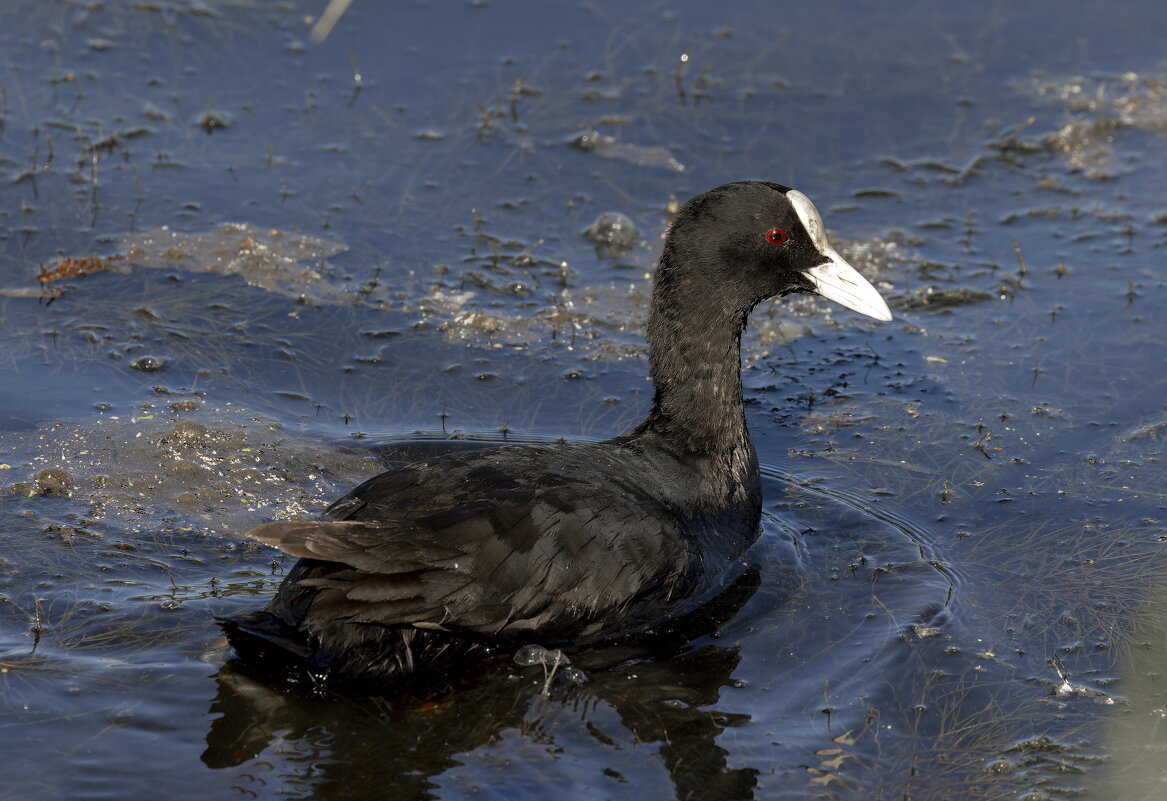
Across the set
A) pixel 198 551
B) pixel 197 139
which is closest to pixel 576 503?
pixel 198 551

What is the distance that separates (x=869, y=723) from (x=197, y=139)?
5.29 meters

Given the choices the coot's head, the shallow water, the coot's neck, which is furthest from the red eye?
the shallow water

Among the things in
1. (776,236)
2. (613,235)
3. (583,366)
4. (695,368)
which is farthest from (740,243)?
(613,235)

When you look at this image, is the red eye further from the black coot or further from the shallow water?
the shallow water

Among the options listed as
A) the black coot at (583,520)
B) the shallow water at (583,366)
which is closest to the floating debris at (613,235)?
the shallow water at (583,366)

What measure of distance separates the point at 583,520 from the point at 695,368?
104 cm

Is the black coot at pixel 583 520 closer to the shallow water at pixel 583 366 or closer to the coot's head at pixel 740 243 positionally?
the coot's head at pixel 740 243

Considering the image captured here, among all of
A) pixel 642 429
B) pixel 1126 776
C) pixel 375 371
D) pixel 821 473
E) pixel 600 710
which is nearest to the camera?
pixel 1126 776

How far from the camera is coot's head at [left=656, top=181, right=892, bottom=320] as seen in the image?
17.2ft

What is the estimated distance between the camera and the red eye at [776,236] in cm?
526

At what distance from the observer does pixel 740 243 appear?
524 cm

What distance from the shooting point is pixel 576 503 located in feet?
14.7

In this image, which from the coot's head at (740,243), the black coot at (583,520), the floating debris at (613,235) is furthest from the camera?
the floating debris at (613,235)

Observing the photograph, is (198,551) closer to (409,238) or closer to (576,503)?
(576,503)
